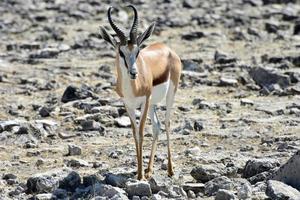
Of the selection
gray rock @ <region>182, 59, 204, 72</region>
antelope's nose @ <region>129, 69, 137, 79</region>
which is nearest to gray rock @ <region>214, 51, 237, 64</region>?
gray rock @ <region>182, 59, 204, 72</region>

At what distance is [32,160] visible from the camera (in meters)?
12.8

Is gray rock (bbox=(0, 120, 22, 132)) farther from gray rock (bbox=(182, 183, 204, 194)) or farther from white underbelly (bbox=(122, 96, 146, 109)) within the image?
gray rock (bbox=(182, 183, 204, 194))

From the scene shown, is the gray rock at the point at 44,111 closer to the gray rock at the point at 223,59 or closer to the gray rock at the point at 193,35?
the gray rock at the point at 223,59

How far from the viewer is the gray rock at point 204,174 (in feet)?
36.0

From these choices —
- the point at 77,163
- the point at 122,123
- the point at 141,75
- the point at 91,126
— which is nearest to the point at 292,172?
the point at 141,75

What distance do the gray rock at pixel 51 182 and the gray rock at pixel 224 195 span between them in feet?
6.22

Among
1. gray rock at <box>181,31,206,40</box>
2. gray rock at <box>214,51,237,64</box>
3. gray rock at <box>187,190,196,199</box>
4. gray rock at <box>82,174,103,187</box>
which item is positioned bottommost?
gray rock at <box>181,31,206,40</box>

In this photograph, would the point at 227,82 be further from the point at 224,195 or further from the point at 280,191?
the point at 280,191

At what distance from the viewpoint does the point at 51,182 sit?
10781mm

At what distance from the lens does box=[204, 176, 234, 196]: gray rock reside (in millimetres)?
10297

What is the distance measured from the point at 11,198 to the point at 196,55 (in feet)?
46.0

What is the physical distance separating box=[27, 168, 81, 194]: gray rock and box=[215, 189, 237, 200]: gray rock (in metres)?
1.90

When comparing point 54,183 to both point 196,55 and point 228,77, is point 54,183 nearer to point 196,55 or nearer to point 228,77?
point 228,77

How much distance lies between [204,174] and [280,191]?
5.09ft
